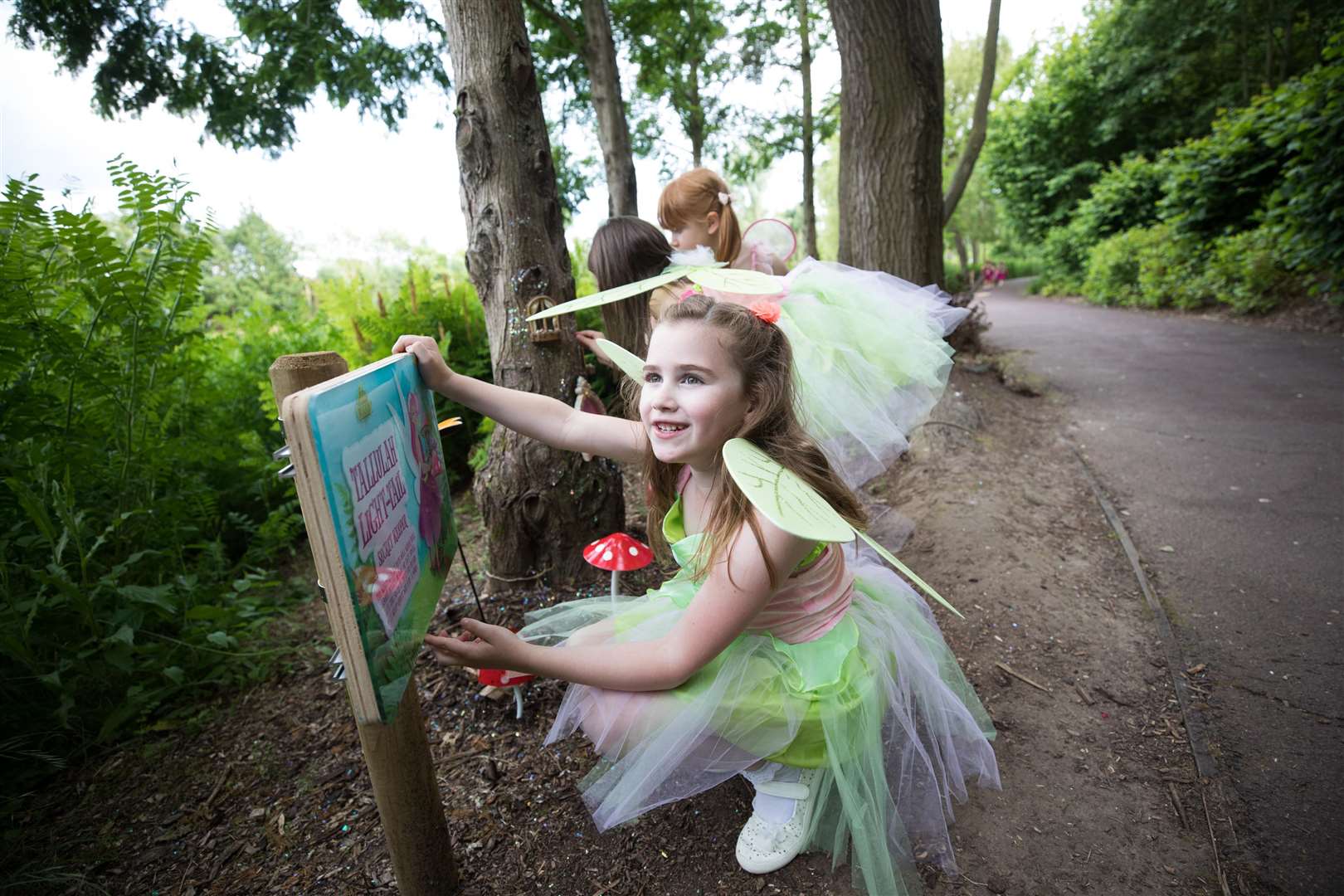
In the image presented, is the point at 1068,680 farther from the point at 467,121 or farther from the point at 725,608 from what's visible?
the point at 467,121

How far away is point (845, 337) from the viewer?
2.63 m

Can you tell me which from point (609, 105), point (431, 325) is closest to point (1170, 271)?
point (609, 105)

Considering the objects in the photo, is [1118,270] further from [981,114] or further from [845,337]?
[845,337]

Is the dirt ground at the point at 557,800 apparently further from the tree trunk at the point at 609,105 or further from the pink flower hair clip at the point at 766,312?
the tree trunk at the point at 609,105

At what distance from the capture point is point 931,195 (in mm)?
5676

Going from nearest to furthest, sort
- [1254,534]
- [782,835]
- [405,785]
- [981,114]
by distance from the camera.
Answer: [405,785] → [782,835] → [1254,534] → [981,114]

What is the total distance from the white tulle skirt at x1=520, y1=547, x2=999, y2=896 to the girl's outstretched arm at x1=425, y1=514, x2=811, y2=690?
0.13 m

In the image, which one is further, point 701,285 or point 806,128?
point 806,128

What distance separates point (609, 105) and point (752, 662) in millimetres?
6181

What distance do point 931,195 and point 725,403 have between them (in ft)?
16.5

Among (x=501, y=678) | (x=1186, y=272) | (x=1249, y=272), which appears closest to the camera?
(x=501, y=678)

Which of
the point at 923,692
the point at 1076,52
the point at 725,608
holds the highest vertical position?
the point at 1076,52

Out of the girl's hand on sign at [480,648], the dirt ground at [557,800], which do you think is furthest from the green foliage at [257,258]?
the girl's hand on sign at [480,648]

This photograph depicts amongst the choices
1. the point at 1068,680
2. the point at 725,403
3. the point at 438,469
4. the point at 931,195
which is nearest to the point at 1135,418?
the point at 931,195
